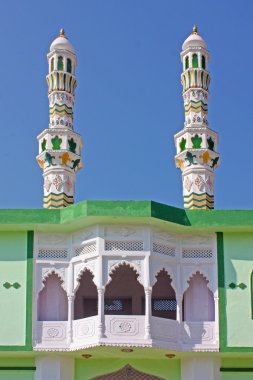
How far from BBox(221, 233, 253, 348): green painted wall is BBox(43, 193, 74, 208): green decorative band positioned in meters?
4.15

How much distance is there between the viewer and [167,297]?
25750 mm

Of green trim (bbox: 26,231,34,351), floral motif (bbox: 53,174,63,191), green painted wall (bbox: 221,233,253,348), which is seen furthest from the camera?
floral motif (bbox: 53,174,63,191)

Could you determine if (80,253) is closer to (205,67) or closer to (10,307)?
(10,307)

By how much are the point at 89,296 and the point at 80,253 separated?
2.17 m

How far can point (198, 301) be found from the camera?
24.5 m

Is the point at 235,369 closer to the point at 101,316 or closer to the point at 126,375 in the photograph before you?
the point at 126,375

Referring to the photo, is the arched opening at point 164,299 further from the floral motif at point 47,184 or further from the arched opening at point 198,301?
the floral motif at point 47,184

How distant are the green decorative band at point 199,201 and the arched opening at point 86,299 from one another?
9.87 ft

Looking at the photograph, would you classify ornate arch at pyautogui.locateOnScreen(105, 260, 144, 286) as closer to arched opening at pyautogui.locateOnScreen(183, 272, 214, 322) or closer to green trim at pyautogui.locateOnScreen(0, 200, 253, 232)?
green trim at pyautogui.locateOnScreen(0, 200, 253, 232)

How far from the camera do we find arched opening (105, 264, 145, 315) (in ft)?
84.5

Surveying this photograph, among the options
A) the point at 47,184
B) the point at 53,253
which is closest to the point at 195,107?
the point at 47,184

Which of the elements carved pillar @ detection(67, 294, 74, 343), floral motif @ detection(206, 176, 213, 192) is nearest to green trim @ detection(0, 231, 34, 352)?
carved pillar @ detection(67, 294, 74, 343)

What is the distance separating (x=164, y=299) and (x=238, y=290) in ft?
7.64

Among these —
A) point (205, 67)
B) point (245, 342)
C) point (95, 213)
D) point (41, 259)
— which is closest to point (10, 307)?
point (41, 259)
